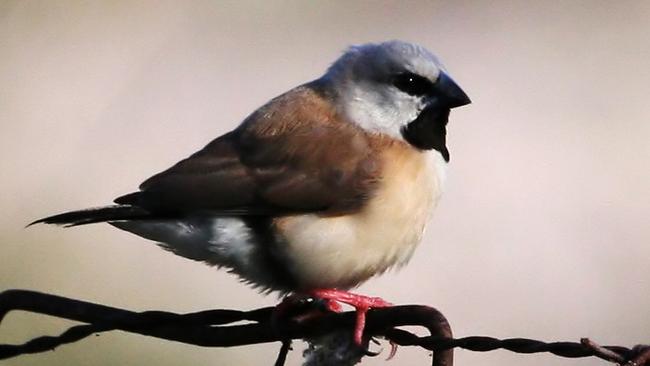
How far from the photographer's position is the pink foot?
12.4 feet

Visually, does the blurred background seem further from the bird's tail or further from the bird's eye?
the bird's tail

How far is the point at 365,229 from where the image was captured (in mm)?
4695

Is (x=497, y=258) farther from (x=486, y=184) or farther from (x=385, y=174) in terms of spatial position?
(x=385, y=174)

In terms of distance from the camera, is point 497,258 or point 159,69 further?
point 159,69

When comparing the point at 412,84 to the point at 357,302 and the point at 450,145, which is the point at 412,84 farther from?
the point at 450,145

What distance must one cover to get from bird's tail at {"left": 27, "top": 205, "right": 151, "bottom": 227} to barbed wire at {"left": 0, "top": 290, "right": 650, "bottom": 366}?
0.63m

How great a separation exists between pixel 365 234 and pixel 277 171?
367 millimetres

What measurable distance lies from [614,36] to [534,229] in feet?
10.5

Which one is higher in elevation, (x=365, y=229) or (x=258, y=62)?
(x=258, y=62)

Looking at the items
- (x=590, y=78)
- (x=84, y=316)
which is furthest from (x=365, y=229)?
(x=590, y=78)

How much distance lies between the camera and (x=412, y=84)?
201 inches

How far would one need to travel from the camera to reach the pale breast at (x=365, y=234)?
4.64m

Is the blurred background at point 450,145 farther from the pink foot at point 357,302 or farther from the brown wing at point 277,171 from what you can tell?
the pink foot at point 357,302

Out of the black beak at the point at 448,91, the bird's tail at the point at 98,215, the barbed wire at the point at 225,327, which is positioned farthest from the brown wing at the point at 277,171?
the barbed wire at the point at 225,327
